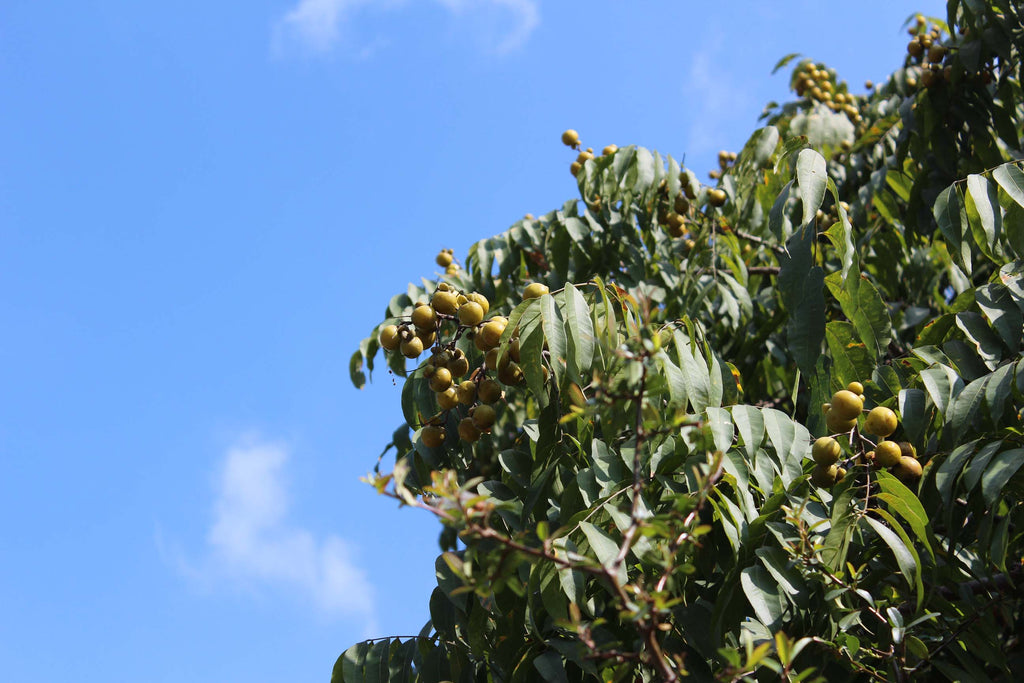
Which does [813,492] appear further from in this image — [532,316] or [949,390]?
[532,316]

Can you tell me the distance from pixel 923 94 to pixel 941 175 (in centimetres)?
36

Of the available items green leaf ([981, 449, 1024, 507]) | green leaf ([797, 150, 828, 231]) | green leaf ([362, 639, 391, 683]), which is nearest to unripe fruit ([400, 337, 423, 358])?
green leaf ([362, 639, 391, 683])

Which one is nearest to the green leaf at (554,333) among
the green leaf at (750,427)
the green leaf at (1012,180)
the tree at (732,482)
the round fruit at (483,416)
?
the tree at (732,482)

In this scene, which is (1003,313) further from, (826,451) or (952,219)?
(826,451)

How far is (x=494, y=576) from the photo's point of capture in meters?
1.21

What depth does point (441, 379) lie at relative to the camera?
7.98ft

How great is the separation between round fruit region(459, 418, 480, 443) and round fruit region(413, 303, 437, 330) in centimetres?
27

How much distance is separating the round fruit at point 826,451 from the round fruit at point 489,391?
814mm

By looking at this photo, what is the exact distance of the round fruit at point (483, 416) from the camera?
7.82 ft

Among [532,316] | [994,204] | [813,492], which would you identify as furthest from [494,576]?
[994,204]

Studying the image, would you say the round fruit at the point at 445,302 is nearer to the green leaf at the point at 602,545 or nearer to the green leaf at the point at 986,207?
the green leaf at the point at 602,545

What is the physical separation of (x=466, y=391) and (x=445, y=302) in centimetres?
25

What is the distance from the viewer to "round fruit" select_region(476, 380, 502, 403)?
240 cm

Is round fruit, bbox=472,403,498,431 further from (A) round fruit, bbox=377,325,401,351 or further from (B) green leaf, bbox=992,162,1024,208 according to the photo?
(B) green leaf, bbox=992,162,1024,208
